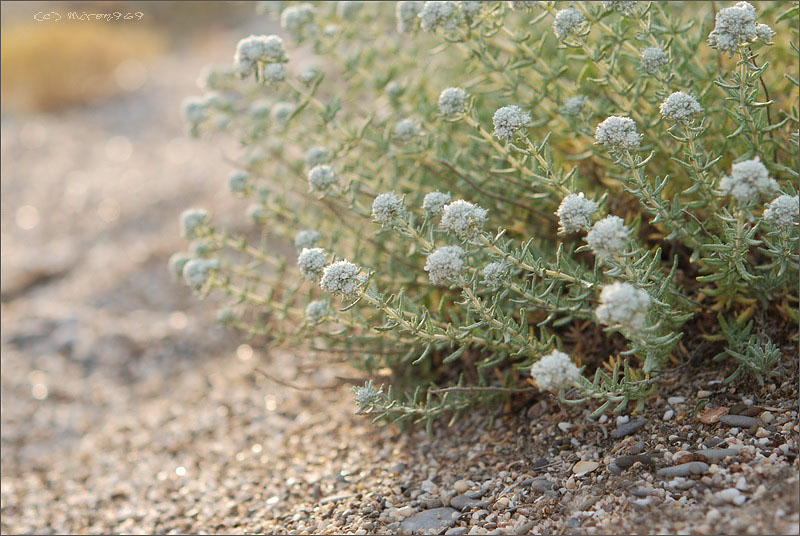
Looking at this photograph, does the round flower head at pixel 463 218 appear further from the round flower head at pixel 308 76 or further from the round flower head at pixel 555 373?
the round flower head at pixel 308 76

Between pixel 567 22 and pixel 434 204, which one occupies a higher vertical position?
pixel 567 22

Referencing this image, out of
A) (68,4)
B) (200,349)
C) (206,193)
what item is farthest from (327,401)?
(68,4)

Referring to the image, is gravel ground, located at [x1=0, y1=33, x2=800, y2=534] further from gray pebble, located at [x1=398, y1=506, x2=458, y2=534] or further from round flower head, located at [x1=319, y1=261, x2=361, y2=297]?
round flower head, located at [x1=319, y1=261, x2=361, y2=297]

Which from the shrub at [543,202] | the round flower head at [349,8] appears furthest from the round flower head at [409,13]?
the round flower head at [349,8]

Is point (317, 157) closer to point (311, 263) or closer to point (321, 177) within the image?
point (321, 177)

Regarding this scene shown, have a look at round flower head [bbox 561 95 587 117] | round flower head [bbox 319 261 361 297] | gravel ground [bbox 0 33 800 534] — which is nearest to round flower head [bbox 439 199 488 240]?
round flower head [bbox 319 261 361 297]

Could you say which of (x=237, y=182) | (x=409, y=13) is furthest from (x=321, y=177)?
(x=409, y=13)
